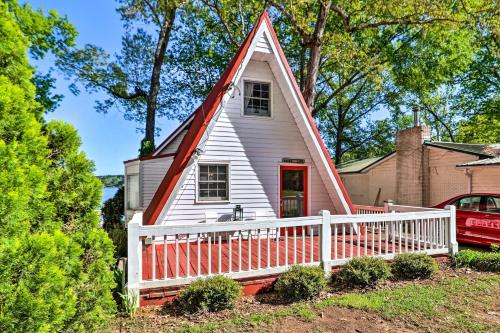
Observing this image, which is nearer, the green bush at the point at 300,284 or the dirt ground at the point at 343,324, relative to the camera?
the dirt ground at the point at 343,324

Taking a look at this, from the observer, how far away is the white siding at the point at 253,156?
7.79 metres

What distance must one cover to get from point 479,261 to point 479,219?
2954 mm

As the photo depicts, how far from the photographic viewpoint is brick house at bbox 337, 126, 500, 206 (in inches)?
480

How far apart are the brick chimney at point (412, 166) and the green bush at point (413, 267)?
33.5 ft

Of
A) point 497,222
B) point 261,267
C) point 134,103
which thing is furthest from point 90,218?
point 134,103

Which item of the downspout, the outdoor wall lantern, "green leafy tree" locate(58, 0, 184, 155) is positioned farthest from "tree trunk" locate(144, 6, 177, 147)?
the downspout

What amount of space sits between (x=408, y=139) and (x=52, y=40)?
15538mm

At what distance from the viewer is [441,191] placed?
1416 cm

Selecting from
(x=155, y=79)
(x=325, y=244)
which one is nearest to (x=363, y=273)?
(x=325, y=244)

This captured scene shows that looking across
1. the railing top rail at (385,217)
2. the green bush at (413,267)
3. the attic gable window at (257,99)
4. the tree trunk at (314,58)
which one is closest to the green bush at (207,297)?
the railing top rail at (385,217)

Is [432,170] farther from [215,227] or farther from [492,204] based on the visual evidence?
[215,227]

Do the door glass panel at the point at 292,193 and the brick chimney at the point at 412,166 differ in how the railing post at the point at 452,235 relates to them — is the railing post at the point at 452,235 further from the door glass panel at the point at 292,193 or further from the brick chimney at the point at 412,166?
the brick chimney at the point at 412,166

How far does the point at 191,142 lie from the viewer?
7.21 meters

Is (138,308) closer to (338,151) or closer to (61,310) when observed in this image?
(61,310)
